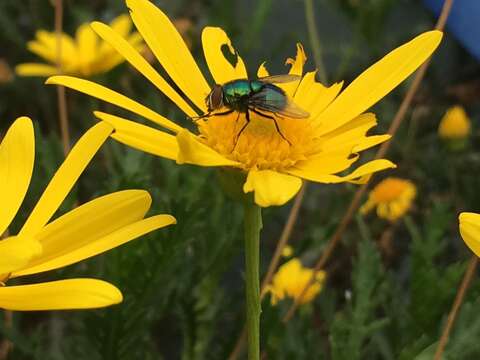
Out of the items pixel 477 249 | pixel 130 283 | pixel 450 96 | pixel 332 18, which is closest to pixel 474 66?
pixel 450 96

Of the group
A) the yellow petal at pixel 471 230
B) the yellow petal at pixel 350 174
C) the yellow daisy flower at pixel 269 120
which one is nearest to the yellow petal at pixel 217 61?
the yellow daisy flower at pixel 269 120

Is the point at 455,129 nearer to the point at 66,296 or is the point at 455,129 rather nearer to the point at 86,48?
the point at 86,48

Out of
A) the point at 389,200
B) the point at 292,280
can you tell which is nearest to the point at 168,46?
the point at 292,280

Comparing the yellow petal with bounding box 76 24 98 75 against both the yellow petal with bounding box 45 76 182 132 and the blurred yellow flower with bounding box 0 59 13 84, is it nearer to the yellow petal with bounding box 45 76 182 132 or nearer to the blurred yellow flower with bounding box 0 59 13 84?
the blurred yellow flower with bounding box 0 59 13 84

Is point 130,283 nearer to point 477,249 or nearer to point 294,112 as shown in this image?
point 294,112

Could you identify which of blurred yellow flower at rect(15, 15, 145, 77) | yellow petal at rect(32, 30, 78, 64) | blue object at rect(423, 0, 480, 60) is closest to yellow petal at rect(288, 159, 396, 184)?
blue object at rect(423, 0, 480, 60)

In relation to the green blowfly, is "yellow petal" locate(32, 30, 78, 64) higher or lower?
Result: higher
